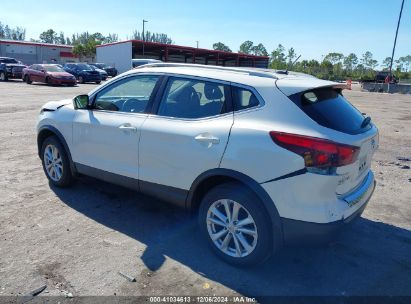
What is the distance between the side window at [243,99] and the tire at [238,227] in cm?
71

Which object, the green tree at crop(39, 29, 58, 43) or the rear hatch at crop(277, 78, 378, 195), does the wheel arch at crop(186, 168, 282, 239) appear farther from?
the green tree at crop(39, 29, 58, 43)

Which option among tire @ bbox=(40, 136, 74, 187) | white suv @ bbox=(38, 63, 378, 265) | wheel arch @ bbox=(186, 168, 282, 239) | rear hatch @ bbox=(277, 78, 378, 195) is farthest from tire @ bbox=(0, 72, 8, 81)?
rear hatch @ bbox=(277, 78, 378, 195)

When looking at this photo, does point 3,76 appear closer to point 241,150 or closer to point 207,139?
point 207,139

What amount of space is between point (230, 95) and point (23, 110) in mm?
11670

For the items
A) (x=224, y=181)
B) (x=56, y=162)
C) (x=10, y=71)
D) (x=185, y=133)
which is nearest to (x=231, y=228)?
(x=224, y=181)

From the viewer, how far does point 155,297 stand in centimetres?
293

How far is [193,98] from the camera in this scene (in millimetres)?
3639

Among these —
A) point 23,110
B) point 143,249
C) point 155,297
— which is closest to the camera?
point 155,297

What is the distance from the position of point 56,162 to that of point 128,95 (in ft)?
5.22

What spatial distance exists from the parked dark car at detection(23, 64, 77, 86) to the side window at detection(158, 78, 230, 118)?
78.5 feet

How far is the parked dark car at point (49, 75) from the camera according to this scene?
25.2 m

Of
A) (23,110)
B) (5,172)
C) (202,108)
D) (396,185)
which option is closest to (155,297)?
(202,108)

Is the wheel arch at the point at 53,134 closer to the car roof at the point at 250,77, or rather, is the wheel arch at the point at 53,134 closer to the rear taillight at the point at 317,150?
the car roof at the point at 250,77

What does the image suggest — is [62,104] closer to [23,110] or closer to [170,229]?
[170,229]
